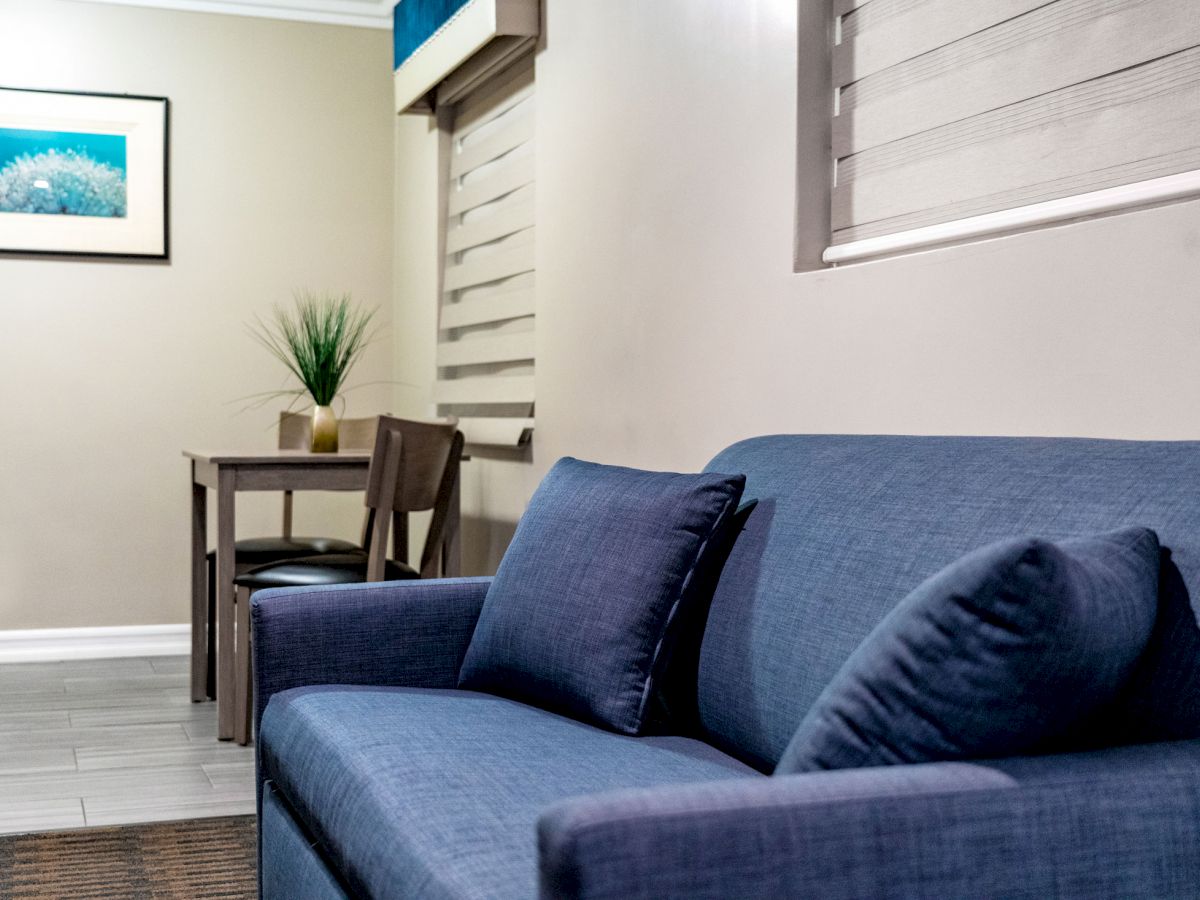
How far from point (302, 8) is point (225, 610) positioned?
2.57 metres

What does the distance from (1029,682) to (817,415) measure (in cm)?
138

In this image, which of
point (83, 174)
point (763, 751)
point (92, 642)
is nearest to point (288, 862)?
point (763, 751)

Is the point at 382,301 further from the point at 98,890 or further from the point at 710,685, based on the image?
the point at 710,685

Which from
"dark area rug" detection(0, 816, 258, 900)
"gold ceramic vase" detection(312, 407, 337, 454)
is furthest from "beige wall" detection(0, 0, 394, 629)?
"dark area rug" detection(0, 816, 258, 900)

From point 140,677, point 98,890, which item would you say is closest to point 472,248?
point 140,677

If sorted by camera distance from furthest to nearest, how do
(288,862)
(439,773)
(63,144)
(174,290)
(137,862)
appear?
(174,290), (63,144), (137,862), (288,862), (439,773)

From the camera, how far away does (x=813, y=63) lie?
2.52 metres

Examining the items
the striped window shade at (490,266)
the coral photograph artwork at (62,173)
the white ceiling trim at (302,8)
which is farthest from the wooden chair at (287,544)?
the white ceiling trim at (302,8)

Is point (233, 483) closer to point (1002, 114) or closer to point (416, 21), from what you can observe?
point (416, 21)

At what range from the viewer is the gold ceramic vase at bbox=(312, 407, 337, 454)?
159 inches

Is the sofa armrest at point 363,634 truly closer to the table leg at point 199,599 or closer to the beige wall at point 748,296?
the beige wall at point 748,296

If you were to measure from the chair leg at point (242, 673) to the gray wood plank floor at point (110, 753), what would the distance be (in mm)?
57

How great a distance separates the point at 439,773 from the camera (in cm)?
159

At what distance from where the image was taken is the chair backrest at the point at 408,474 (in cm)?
346
